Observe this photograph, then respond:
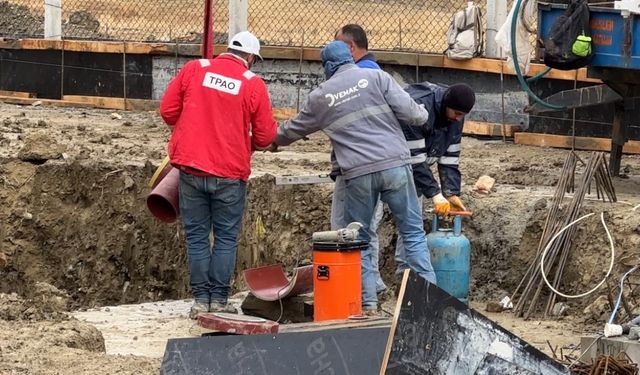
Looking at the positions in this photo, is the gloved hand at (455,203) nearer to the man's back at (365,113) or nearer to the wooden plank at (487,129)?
the man's back at (365,113)

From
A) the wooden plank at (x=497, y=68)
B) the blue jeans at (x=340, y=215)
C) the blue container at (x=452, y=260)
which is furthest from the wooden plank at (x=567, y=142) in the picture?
the blue jeans at (x=340, y=215)

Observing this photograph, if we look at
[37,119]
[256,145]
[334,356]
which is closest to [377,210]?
[256,145]

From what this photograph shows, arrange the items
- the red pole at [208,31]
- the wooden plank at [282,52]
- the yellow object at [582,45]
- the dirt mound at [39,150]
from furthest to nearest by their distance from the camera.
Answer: the wooden plank at [282,52] → the dirt mound at [39,150] → the yellow object at [582,45] → the red pole at [208,31]

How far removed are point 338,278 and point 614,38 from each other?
3966mm

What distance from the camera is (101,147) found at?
45.3ft

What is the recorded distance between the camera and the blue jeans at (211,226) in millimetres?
9328

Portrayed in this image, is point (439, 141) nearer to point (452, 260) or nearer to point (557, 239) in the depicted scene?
point (452, 260)

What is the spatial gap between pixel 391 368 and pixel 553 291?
13.9ft

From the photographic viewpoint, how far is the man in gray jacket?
9.12 m

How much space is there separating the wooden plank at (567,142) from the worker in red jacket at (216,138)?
19.1 feet

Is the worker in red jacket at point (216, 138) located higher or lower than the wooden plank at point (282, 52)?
lower

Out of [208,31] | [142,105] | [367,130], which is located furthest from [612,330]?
[142,105]

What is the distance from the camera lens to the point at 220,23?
77.5 ft

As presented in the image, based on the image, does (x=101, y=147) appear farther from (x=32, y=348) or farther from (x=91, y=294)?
(x=32, y=348)
